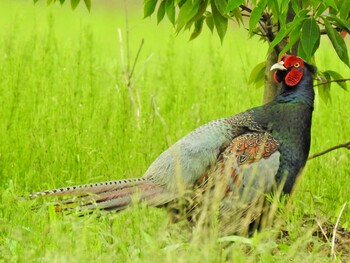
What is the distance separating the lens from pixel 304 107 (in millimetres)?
5883

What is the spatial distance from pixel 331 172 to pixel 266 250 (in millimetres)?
2606

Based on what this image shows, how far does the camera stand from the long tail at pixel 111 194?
5422 mm

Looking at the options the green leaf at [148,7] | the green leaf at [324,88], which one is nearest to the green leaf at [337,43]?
the green leaf at [148,7]

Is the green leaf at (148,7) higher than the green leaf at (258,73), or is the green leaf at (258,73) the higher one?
the green leaf at (148,7)

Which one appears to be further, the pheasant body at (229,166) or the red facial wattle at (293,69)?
the red facial wattle at (293,69)

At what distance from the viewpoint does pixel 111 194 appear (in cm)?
554

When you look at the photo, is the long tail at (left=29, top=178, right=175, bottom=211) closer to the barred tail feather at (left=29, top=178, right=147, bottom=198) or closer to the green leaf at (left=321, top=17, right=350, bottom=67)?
the barred tail feather at (left=29, top=178, right=147, bottom=198)

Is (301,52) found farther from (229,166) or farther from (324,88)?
(324,88)

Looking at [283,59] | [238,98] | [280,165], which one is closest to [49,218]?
[280,165]

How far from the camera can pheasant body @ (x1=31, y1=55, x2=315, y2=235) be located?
18.1 ft

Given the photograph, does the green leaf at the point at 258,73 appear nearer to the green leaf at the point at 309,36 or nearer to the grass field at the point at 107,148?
the grass field at the point at 107,148

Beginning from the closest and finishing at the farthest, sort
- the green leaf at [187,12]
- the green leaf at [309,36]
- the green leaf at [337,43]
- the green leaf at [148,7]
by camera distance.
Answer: the green leaf at [309,36] < the green leaf at [337,43] < the green leaf at [187,12] < the green leaf at [148,7]

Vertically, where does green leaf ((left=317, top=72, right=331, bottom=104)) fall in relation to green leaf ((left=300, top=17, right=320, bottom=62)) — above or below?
below

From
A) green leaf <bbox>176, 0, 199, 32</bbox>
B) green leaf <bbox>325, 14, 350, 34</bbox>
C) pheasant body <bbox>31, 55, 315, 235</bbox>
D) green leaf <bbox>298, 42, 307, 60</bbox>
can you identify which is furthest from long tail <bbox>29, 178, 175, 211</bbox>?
green leaf <bbox>325, 14, 350, 34</bbox>
